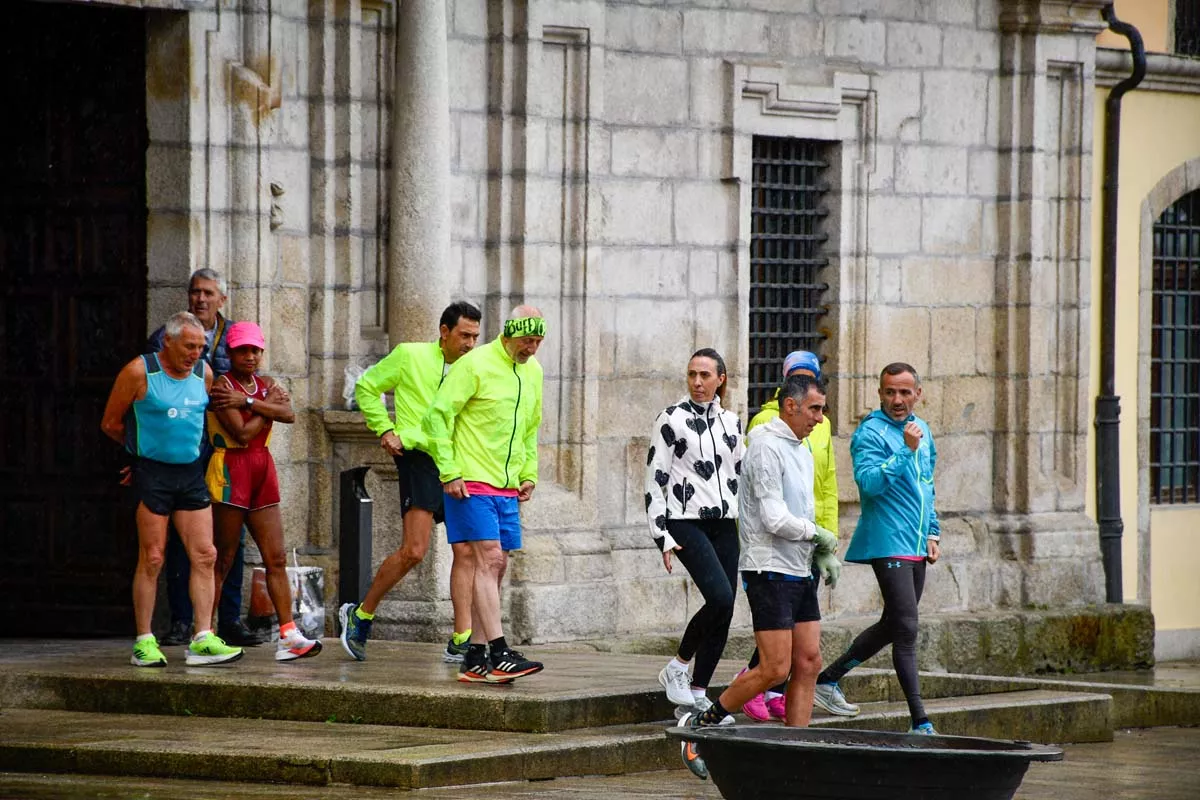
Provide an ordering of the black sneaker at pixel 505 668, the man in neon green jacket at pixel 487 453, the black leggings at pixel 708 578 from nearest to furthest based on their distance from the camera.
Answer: the black leggings at pixel 708 578
the black sneaker at pixel 505 668
the man in neon green jacket at pixel 487 453

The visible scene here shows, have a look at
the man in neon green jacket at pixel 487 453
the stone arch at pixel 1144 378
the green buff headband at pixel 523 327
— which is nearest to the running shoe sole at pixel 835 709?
the man in neon green jacket at pixel 487 453

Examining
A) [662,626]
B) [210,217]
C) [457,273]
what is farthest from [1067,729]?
[210,217]

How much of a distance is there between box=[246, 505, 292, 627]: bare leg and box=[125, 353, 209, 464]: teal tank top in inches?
30.1

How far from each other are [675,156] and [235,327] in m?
3.95

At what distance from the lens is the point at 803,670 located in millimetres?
12133

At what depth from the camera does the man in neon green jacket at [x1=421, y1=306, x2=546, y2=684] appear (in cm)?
1274

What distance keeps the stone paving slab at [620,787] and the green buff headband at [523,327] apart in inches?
86.2

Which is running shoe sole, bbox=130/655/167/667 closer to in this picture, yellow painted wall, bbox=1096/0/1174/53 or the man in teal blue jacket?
the man in teal blue jacket

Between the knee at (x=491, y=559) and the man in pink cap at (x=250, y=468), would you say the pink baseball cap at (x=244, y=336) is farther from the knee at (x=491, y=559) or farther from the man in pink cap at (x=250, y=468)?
the knee at (x=491, y=559)

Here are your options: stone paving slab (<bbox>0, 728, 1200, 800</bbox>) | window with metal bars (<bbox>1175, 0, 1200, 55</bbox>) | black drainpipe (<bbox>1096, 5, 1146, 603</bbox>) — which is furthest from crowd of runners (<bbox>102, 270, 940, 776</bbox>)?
window with metal bars (<bbox>1175, 0, 1200, 55</bbox>)

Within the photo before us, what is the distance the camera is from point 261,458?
13844 millimetres

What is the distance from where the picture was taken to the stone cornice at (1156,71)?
19.5m

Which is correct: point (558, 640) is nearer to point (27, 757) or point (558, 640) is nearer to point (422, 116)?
point (422, 116)

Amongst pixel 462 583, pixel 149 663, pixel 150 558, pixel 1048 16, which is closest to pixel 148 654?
pixel 149 663
